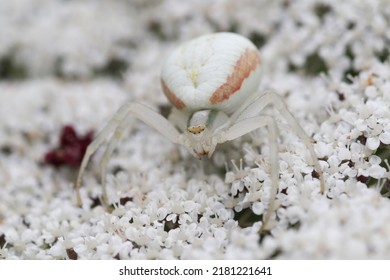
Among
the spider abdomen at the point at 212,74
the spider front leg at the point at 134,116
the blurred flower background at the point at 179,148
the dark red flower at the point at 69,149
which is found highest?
the spider abdomen at the point at 212,74

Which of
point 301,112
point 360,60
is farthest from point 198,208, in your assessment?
point 360,60

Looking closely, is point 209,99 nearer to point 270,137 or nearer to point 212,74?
point 212,74

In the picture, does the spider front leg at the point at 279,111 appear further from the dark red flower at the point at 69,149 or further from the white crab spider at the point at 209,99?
the dark red flower at the point at 69,149

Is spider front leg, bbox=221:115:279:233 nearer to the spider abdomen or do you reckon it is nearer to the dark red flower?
the spider abdomen

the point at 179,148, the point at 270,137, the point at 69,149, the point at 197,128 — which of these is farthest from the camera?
the point at 69,149

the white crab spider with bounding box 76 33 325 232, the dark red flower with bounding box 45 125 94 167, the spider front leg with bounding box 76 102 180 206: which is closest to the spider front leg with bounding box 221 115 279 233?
the white crab spider with bounding box 76 33 325 232

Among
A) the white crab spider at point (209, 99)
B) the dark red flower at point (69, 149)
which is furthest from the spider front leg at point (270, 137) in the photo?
the dark red flower at point (69, 149)

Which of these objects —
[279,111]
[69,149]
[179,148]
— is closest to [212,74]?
[279,111]
